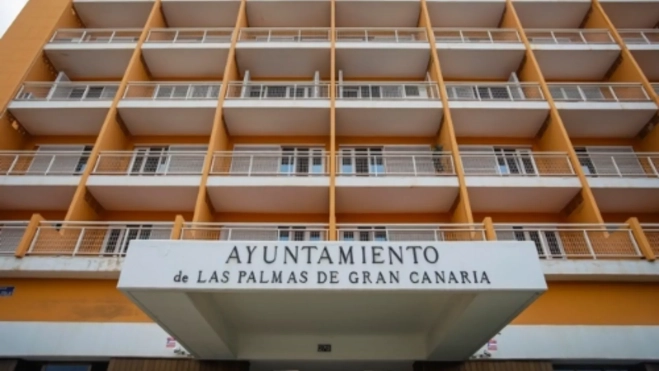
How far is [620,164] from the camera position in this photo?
54.9ft

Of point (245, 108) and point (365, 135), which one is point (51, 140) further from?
point (365, 135)

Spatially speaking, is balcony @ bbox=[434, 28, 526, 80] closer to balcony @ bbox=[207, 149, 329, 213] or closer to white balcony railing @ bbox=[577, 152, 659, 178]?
white balcony railing @ bbox=[577, 152, 659, 178]

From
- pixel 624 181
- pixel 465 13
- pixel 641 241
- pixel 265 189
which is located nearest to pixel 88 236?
pixel 265 189

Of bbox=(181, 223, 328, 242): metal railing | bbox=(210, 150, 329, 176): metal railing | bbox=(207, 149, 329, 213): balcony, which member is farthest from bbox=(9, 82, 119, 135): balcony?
bbox=(181, 223, 328, 242): metal railing

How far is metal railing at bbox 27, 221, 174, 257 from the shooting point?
1244 centimetres

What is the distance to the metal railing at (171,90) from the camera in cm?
1752

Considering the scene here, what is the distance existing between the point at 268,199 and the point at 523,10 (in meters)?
15.7

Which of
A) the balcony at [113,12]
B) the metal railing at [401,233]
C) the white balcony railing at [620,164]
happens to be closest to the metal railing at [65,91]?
the balcony at [113,12]

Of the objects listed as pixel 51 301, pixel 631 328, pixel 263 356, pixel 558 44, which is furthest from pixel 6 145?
pixel 558 44

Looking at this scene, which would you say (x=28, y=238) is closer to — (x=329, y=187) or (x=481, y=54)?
(x=329, y=187)

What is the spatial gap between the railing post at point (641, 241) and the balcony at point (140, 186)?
13.6 meters

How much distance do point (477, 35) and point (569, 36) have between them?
4514 millimetres

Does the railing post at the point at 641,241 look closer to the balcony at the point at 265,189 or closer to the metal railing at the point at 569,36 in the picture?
the balcony at the point at 265,189

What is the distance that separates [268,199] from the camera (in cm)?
1504
